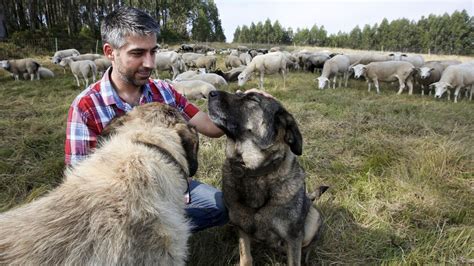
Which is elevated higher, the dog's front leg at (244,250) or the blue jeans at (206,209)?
the blue jeans at (206,209)

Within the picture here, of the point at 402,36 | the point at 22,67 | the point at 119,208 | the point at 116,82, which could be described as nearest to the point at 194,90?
the point at 116,82

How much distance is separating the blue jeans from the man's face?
128cm

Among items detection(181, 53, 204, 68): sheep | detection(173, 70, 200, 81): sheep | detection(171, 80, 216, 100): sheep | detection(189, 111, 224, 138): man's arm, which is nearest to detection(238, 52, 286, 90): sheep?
detection(173, 70, 200, 81): sheep

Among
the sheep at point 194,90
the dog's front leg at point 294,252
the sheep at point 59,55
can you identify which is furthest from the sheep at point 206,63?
the dog's front leg at point 294,252

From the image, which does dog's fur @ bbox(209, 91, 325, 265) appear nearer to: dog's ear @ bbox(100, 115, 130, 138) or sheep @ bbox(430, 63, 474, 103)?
dog's ear @ bbox(100, 115, 130, 138)

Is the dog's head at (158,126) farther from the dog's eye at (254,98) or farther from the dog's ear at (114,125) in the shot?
the dog's eye at (254,98)

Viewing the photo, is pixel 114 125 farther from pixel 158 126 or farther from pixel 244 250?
pixel 244 250

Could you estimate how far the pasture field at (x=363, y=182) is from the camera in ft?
10.8

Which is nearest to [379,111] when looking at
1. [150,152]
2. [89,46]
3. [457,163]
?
[457,163]

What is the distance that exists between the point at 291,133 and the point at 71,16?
135 feet

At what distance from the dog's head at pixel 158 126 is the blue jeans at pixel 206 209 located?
1271 mm

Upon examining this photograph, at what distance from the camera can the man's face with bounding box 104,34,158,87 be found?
103 inches

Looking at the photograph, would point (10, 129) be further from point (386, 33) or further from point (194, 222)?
point (386, 33)

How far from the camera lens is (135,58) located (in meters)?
2.67
